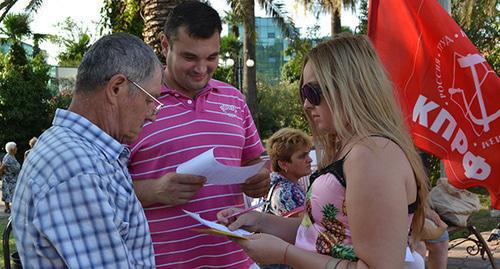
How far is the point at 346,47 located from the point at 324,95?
0.18 meters

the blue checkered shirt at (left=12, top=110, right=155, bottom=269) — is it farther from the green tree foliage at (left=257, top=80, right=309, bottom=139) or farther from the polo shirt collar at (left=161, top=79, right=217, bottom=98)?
the green tree foliage at (left=257, top=80, right=309, bottom=139)

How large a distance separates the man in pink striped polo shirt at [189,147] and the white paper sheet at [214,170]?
65 mm

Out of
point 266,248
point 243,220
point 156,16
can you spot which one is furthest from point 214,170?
point 156,16

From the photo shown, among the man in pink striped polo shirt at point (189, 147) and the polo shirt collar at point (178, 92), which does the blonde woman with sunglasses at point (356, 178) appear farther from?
the polo shirt collar at point (178, 92)

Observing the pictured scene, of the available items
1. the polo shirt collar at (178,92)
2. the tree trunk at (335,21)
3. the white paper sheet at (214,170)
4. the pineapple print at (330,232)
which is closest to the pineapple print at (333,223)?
the pineapple print at (330,232)

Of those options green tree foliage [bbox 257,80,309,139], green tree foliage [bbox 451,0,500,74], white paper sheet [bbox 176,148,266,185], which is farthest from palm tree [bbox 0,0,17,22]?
green tree foliage [bbox 257,80,309,139]

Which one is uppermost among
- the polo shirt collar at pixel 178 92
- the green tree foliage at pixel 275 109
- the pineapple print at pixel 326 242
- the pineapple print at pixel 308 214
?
the polo shirt collar at pixel 178 92

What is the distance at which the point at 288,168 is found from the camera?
4.82 m

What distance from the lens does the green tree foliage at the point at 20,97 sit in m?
24.7

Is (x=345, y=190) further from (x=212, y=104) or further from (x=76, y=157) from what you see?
(x=212, y=104)

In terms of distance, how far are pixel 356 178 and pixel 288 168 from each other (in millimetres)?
2939

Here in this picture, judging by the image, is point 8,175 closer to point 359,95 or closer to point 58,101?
point 58,101

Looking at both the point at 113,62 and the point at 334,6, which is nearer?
the point at 113,62

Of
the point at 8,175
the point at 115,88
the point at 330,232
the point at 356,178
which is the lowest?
the point at 8,175
